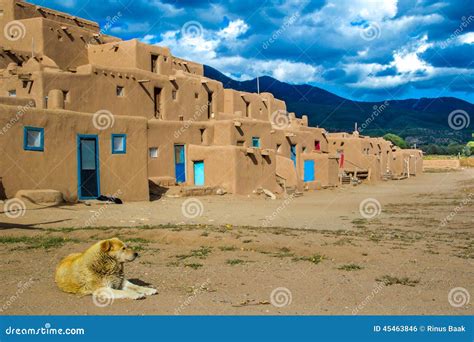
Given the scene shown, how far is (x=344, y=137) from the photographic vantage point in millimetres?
53062

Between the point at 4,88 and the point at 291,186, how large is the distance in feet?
59.5

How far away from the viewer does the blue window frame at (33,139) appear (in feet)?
62.4

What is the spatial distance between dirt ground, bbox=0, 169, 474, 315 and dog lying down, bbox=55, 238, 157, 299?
167 millimetres

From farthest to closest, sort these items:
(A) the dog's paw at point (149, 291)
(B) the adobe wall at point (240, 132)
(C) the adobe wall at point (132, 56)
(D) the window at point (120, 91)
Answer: (C) the adobe wall at point (132, 56) → (B) the adobe wall at point (240, 132) → (D) the window at point (120, 91) → (A) the dog's paw at point (149, 291)

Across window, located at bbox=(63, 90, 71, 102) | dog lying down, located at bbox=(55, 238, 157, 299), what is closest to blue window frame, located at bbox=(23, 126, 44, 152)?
window, located at bbox=(63, 90, 71, 102)

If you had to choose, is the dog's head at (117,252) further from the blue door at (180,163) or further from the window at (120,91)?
the window at (120,91)

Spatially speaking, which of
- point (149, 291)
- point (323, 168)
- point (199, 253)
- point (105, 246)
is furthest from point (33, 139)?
point (323, 168)

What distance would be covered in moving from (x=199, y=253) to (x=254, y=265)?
149 centimetres

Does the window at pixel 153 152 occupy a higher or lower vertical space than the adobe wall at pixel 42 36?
lower

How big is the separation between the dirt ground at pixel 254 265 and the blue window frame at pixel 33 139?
2679mm

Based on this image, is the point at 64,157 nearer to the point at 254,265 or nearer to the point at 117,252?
the point at 254,265

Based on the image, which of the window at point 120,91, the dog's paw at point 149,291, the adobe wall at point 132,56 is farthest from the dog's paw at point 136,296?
the adobe wall at point 132,56

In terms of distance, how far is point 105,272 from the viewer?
6.91 m

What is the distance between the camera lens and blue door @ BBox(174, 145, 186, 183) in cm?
3048
